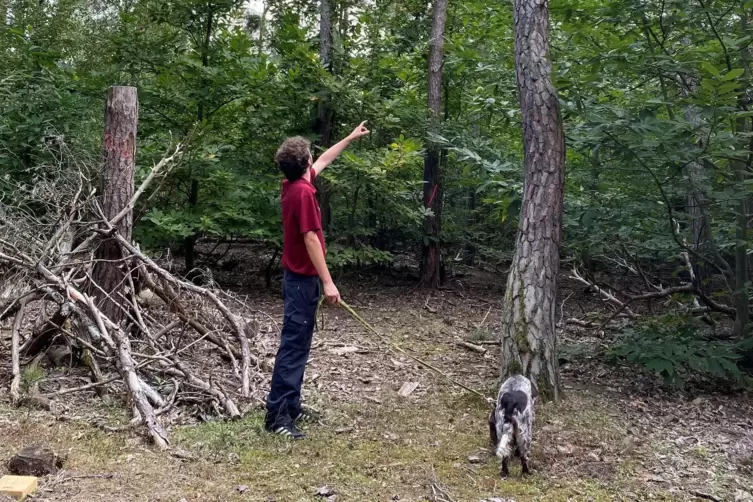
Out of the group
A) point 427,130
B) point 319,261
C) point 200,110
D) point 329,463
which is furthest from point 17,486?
point 427,130

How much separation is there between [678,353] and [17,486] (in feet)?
16.1

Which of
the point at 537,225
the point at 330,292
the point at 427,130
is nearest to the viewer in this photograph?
the point at 330,292

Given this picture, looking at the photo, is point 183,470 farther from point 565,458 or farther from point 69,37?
point 69,37

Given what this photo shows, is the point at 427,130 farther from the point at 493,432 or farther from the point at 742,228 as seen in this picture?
the point at 493,432

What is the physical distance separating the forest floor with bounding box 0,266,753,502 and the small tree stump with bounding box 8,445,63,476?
0.29ft

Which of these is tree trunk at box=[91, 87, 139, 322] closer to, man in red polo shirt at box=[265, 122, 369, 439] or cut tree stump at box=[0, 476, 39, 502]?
man in red polo shirt at box=[265, 122, 369, 439]

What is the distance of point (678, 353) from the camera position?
5.18 meters

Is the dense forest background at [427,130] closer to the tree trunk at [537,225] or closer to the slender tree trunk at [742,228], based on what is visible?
the slender tree trunk at [742,228]

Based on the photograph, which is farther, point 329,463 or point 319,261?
point 319,261

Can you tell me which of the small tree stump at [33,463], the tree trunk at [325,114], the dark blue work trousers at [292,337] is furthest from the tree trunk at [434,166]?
the small tree stump at [33,463]

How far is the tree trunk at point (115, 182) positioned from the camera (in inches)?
218

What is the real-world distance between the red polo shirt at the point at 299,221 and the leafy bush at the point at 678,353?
9.84 feet

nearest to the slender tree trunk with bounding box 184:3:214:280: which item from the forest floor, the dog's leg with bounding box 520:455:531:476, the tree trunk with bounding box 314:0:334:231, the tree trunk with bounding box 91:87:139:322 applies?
the tree trunk with bounding box 314:0:334:231

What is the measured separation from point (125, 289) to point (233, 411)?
1.92 metres
